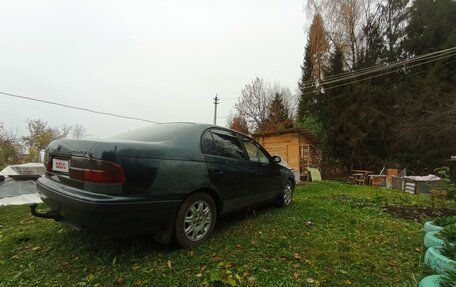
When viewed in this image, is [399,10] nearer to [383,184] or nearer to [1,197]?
[383,184]

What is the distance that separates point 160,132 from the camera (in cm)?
314

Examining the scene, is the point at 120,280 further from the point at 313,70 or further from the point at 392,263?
the point at 313,70

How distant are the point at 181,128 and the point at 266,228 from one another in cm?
183

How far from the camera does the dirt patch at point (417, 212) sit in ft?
15.5

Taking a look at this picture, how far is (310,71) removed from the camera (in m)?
24.7

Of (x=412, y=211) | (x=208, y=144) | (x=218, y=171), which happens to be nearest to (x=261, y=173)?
(x=218, y=171)

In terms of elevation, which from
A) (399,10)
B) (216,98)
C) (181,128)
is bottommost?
(181,128)

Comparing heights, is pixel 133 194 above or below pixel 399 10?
below

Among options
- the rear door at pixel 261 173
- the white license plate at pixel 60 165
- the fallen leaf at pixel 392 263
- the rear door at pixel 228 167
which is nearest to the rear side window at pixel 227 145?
the rear door at pixel 228 167

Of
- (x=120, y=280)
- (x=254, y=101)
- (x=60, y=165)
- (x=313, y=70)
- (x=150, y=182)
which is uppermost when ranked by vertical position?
(x=313, y=70)

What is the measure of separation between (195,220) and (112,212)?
99 centimetres

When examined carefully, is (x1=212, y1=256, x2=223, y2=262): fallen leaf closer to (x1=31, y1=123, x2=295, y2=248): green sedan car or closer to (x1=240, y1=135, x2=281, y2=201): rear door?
(x1=31, y1=123, x2=295, y2=248): green sedan car

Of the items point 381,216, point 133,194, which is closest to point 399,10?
point 381,216

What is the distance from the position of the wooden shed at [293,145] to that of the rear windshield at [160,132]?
12.9 metres
